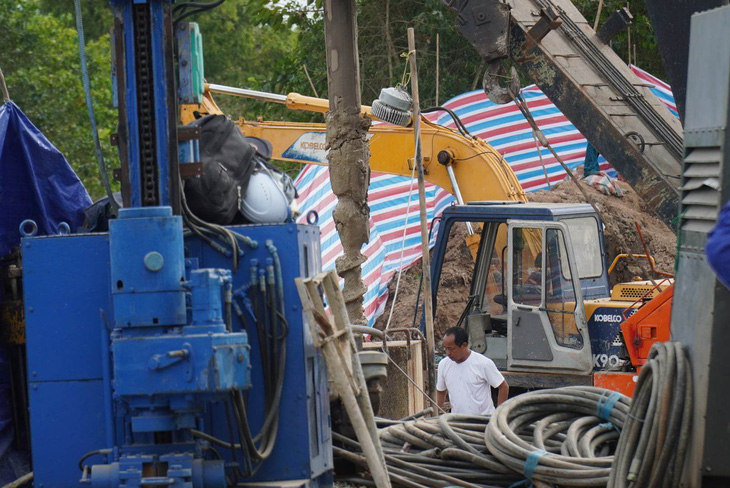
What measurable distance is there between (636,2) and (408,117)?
10.2m

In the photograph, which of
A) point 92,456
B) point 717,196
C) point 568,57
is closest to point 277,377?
point 92,456

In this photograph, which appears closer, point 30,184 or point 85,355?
point 85,355

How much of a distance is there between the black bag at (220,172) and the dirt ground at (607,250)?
10.3m

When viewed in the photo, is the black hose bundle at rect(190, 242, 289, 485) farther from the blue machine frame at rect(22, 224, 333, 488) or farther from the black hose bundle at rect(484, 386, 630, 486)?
the black hose bundle at rect(484, 386, 630, 486)

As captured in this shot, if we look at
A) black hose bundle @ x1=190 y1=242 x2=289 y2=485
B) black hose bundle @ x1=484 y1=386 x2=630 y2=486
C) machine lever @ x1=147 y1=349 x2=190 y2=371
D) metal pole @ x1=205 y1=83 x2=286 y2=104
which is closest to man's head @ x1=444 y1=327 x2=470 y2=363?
black hose bundle @ x1=484 y1=386 x2=630 y2=486

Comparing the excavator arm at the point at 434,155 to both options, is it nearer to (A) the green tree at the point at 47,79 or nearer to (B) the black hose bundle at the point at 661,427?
(B) the black hose bundle at the point at 661,427

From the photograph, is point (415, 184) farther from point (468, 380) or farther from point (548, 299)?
point (468, 380)

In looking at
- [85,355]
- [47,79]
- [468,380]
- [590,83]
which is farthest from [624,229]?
[47,79]

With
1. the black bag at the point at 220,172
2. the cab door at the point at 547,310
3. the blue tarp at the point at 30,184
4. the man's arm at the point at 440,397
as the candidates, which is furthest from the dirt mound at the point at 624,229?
the black bag at the point at 220,172

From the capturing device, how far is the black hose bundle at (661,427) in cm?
538

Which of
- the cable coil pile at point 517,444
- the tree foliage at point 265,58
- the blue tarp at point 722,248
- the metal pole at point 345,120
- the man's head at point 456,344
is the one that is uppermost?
the tree foliage at point 265,58

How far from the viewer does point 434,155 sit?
1391cm

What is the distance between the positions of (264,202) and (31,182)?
5.86 feet

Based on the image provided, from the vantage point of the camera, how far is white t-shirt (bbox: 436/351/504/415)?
9.45 meters
